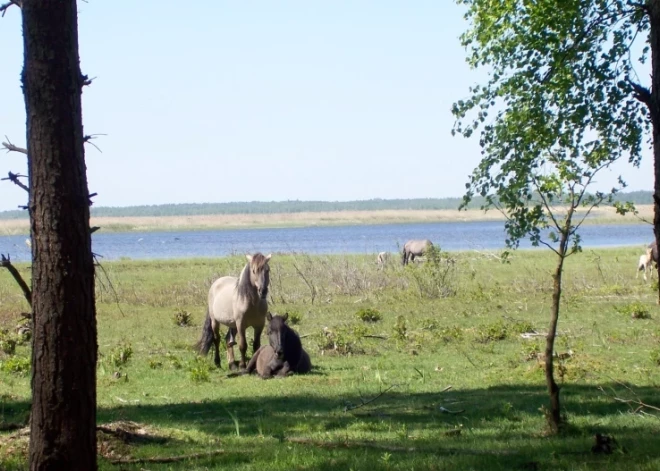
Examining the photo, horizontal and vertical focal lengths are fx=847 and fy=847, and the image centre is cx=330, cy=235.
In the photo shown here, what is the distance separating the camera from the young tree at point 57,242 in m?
5.55

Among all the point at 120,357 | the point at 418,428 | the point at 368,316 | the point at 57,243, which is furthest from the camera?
the point at 368,316

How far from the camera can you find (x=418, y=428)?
335 inches

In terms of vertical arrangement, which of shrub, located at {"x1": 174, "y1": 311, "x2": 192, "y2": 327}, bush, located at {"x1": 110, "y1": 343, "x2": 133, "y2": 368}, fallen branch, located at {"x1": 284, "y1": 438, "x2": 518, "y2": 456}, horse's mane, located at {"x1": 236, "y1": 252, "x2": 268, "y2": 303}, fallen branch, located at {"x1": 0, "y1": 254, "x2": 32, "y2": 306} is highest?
fallen branch, located at {"x1": 0, "y1": 254, "x2": 32, "y2": 306}

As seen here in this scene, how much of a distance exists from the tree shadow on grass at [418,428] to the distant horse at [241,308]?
11.1 ft

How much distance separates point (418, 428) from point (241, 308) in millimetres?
A: 6396

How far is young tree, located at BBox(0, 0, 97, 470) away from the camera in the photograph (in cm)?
555

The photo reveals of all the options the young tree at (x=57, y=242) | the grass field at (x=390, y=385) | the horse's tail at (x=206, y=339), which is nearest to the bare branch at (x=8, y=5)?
the young tree at (x=57, y=242)

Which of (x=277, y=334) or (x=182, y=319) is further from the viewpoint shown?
(x=182, y=319)

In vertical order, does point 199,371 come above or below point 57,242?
below

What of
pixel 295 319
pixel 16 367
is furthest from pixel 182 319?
pixel 16 367

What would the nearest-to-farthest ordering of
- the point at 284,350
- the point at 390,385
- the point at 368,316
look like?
1. the point at 390,385
2. the point at 284,350
3. the point at 368,316

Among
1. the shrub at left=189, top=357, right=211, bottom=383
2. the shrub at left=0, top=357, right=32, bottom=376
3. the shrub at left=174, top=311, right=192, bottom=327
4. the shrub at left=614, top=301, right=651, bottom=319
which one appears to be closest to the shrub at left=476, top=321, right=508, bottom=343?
the shrub at left=614, top=301, right=651, bottom=319

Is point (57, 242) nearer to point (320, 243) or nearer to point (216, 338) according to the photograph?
point (216, 338)

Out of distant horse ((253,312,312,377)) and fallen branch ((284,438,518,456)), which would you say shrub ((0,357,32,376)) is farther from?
fallen branch ((284,438,518,456))
